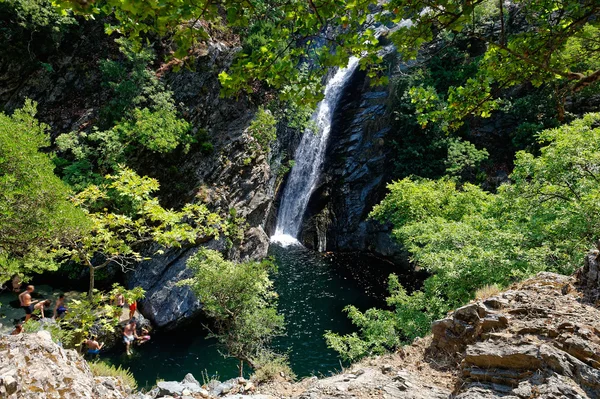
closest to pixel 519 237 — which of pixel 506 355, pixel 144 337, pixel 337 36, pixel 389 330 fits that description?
pixel 389 330

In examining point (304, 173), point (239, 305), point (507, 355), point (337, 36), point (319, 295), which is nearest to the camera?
point (337, 36)

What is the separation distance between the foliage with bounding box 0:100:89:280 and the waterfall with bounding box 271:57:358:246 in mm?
23651

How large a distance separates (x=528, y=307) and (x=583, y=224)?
5.27 meters

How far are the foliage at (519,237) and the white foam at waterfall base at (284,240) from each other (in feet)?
55.5

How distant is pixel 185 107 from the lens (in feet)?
61.6

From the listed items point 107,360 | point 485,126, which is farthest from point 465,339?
point 485,126

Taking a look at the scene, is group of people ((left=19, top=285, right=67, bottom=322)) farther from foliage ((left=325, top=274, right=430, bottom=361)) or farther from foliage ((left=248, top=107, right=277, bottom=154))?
foliage ((left=248, top=107, right=277, bottom=154))

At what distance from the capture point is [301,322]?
17.8 m

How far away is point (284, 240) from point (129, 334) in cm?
1676

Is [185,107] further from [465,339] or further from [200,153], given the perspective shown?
[465,339]

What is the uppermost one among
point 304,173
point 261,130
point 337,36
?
point 261,130

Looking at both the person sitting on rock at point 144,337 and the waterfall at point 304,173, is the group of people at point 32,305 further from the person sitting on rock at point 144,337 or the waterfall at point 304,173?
the waterfall at point 304,173

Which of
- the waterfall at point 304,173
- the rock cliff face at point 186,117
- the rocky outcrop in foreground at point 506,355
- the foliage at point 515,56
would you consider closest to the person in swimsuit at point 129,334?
the rock cliff face at point 186,117

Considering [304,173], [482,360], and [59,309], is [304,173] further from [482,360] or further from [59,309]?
[482,360]
